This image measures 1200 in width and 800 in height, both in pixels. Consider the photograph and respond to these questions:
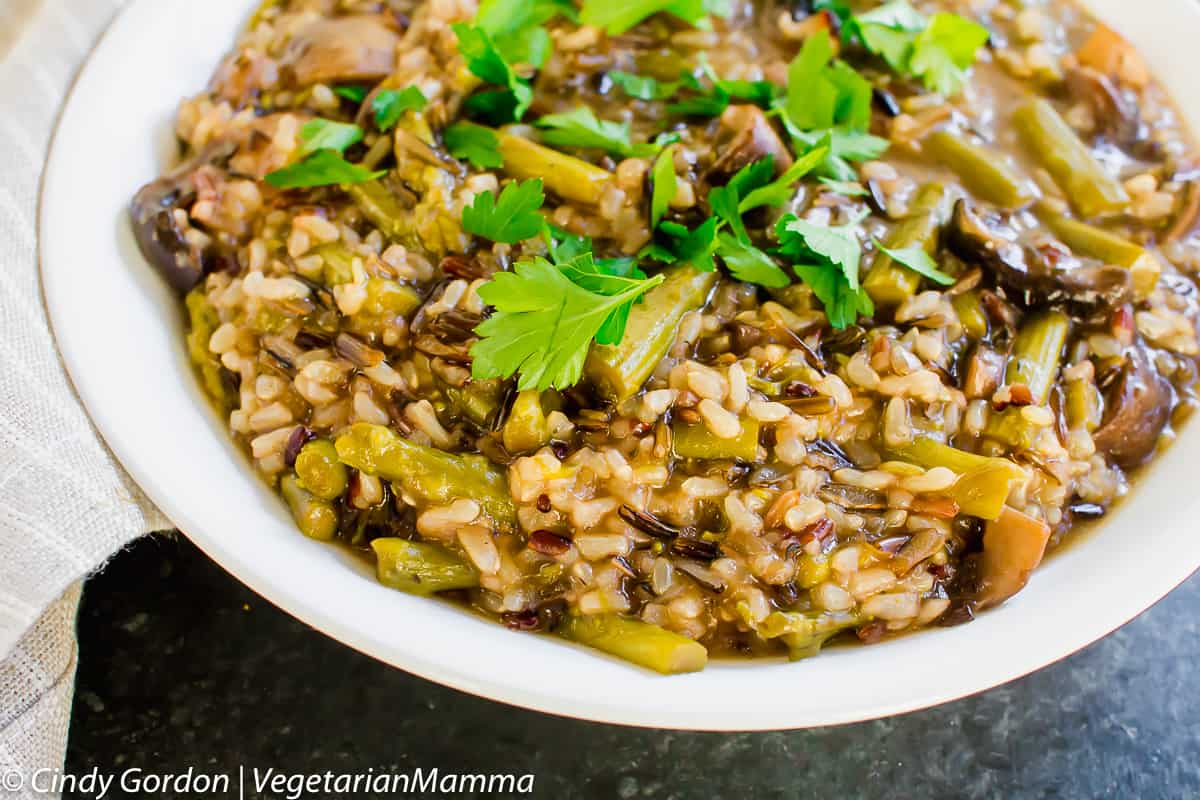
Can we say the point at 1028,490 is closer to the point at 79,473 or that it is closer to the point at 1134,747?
the point at 1134,747

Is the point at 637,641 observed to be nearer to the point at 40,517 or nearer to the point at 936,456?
the point at 936,456

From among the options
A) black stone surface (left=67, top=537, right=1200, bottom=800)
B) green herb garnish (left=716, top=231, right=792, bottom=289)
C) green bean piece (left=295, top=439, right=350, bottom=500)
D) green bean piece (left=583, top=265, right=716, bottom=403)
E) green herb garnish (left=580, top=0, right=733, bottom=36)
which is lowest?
black stone surface (left=67, top=537, right=1200, bottom=800)

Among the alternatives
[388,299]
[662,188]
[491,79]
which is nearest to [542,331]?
[388,299]

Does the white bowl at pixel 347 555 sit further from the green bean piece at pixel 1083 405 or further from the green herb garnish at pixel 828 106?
the green herb garnish at pixel 828 106

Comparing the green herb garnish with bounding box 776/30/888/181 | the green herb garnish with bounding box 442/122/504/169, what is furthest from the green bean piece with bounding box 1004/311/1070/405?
the green herb garnish with bounding box 442/122/504/169

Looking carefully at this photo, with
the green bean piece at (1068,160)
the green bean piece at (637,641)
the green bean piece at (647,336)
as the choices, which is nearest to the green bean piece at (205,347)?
the green bean piece at (647,336)

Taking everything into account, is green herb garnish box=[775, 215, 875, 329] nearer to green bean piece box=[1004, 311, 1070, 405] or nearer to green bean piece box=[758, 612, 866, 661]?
green bean piece box=[1004, 311, 1070, 405]

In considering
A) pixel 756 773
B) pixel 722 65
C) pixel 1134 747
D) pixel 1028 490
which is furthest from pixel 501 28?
pixel 1134 747
